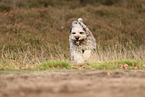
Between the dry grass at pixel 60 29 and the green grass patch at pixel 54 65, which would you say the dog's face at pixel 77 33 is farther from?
the green grass patch at pixel 54 65

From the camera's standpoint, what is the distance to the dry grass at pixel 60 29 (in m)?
15.1

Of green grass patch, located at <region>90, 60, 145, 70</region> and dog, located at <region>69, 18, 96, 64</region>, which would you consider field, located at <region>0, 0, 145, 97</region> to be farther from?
dog, located at <region>69, 18, 96, 64</region>

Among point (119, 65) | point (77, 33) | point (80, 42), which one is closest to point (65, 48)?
point (80, 42)

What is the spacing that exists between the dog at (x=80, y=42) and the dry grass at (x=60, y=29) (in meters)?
0.57

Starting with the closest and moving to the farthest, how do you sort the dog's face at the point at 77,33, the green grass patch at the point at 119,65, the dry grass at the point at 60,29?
the green grass patch at the point at 119,65 < the dog's face at the point at 77,33 < the dry grass at the point at 60,29

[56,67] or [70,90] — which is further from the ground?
[70,90]

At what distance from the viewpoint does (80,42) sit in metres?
11.6

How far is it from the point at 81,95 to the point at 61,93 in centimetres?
32

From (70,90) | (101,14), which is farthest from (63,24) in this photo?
(70,90)

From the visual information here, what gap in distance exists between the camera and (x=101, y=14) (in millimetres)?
25609

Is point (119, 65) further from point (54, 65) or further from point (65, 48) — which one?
point (65, 48)

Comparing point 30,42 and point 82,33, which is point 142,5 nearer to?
point 30,42

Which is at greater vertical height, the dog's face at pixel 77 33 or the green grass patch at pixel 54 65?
the dog's face at pixel 77 33

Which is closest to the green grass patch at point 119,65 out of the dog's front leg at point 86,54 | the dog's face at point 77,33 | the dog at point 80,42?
the dog at point 80,42
